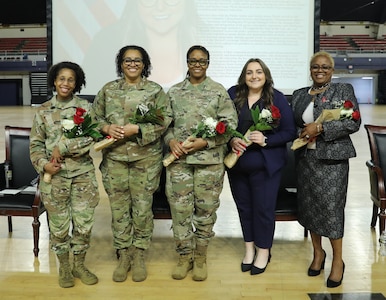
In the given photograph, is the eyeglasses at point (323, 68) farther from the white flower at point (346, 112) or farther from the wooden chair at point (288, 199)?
the wooden chair at point (288, 199)

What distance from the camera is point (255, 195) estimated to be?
288 cm

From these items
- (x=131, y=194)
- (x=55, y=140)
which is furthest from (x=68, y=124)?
(x=131, y=194)

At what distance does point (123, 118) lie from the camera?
107 inches

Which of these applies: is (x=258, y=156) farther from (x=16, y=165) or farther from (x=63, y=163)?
(x=16, y=165)

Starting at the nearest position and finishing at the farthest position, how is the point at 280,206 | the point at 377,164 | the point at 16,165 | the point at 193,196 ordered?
the point at 193,196
the point at 280,206
the point at 377,164
the point at 16,165

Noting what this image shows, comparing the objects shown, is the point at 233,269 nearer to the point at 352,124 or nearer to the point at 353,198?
the point at 352,124

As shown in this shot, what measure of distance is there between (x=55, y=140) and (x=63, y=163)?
0.15 metres

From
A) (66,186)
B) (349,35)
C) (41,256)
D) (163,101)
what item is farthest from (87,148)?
(349,35)

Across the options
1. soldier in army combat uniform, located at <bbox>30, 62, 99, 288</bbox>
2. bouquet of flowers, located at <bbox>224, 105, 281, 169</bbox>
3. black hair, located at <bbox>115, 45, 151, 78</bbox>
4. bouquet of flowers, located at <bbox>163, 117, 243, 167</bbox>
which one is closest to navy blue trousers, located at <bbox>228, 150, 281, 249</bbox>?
bouquet of flowers, located at <bbox>224, 105, 281, 169</bbox>

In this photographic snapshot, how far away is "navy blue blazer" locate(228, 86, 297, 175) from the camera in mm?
2787

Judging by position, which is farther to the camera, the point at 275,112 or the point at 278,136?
the point at 278,136

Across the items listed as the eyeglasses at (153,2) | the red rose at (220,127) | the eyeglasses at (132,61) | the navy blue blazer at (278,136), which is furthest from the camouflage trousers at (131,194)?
the eyeglasses at (153,2)

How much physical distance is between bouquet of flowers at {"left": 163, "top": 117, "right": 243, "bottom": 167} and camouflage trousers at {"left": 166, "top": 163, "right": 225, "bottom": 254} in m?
0.14

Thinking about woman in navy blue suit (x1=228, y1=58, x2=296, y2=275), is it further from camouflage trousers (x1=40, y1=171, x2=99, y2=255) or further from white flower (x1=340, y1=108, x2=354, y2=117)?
camouflage trousers (x1=40, y1=171, x2=99, y2=255)
